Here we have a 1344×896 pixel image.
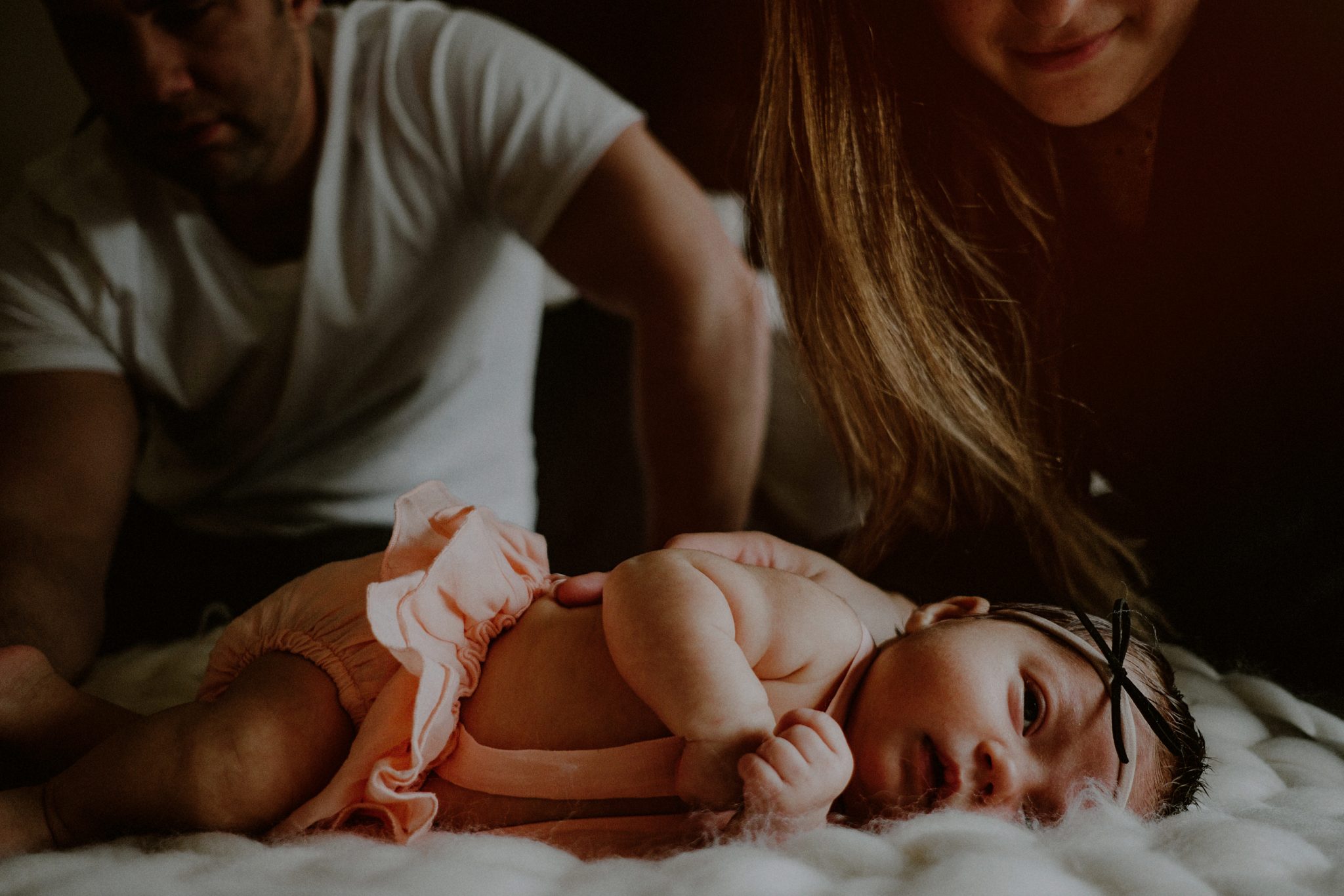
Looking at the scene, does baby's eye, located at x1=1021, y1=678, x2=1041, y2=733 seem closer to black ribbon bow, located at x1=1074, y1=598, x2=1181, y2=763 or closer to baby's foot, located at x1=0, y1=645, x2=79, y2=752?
black ribbon bow, located at x1=1074, y1=598, x2=1181, y2=763

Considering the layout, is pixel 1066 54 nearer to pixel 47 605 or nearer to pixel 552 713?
pixel 552 713

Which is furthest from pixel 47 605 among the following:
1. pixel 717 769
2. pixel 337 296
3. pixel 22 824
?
pixel 717 769

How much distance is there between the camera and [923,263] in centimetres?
76

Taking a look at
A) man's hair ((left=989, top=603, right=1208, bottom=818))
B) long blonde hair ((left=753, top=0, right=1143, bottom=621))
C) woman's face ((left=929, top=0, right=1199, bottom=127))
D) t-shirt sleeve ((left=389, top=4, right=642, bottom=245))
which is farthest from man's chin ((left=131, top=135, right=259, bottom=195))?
man's hair ((left=989, top=603, right=1208, bottom=818))

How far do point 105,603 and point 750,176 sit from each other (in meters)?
0.60

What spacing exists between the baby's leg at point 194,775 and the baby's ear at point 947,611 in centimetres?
39

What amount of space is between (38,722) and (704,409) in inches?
19.8

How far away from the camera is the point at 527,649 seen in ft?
2.00

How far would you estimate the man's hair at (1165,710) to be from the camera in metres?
0.60

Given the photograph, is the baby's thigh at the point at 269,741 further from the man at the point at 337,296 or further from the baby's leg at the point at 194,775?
the man at the point at 337,296

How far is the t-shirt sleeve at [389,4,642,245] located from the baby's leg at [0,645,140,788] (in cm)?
45

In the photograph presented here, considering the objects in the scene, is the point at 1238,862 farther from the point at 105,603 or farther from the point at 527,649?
the point at 105,603

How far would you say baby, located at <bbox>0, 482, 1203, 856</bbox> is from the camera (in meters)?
0.53

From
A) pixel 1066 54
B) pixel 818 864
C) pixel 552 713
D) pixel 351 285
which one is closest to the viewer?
pixel 818 864
